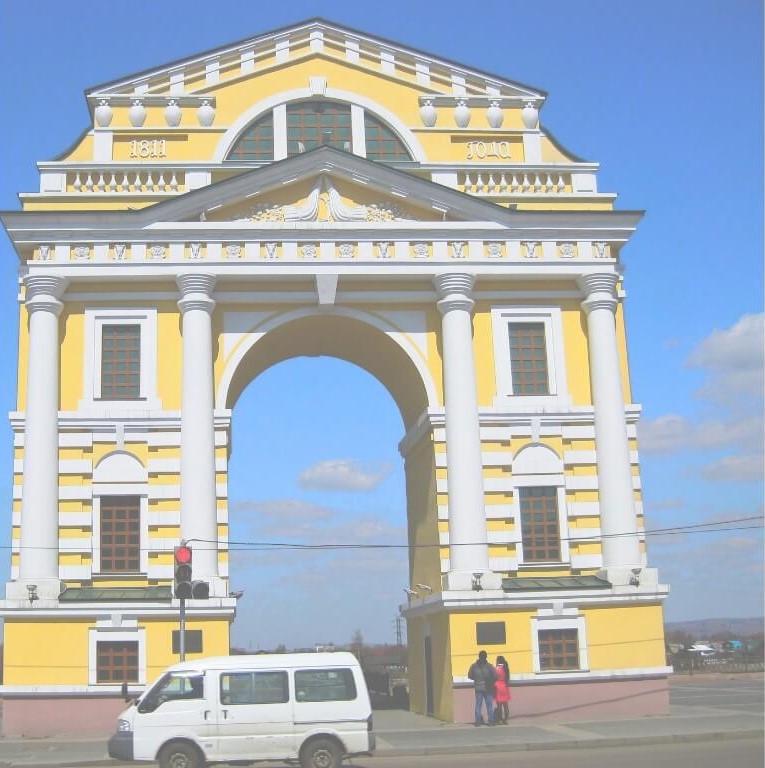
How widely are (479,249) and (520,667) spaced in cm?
1181

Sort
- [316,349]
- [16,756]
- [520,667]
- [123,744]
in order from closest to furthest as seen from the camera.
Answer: [123,744], [16,756], [520,667], [316,349]

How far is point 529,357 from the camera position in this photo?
1357 inches

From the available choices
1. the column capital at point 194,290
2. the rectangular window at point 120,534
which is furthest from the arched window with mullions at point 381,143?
the rectangular window at point 120,534

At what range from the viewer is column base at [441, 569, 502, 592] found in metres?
31.5

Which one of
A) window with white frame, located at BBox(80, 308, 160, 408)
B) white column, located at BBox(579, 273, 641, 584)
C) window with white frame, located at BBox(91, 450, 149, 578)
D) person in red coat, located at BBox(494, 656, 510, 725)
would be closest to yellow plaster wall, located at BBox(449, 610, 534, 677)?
person in red coat, located at BBox(494, 656, 510, 725)

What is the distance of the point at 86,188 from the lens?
34281 mm

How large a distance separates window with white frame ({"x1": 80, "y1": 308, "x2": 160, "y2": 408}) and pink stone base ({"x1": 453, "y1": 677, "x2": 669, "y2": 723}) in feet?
40.1

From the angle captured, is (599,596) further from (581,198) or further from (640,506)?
(581,198)

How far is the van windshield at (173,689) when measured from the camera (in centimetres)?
2136

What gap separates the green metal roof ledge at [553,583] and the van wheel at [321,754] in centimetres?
1157

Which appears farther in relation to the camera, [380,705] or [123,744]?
[380,705]

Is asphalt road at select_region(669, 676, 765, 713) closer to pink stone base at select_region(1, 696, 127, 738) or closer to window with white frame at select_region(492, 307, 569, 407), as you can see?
window with white frame at select_region(492, 307, 569, 407)

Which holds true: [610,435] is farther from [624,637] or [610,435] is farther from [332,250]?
[332,250]

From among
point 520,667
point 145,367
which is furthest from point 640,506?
point 145,367
